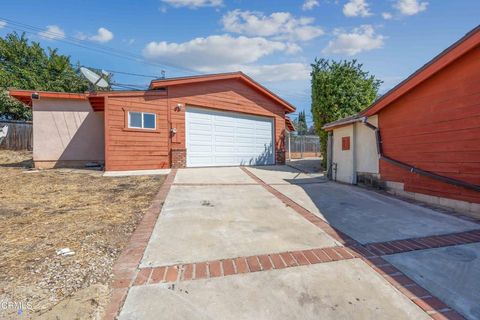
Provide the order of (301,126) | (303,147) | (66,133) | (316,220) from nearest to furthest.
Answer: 1. (316,220)
2. (66,133)
3. (303,147)
4. (301,126)

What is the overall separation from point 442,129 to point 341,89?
247 inches

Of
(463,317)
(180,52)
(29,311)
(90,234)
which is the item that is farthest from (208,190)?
(180,52)

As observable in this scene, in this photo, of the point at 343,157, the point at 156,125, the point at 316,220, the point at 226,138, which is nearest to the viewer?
the point at 316,220

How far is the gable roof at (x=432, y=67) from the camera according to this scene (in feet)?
13.7

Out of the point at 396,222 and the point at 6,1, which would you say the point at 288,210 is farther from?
the point at 6,1

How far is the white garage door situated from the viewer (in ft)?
34.2

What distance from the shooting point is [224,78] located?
11.2 metres

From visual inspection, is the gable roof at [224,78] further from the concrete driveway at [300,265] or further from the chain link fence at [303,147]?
the chain link fence at [303,147]

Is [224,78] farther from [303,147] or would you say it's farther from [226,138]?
[303,147]

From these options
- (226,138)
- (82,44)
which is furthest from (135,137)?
(82,44)

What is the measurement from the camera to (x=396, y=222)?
3863mm

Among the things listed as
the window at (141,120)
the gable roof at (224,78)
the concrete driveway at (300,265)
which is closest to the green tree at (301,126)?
the gable roof at (224,78)

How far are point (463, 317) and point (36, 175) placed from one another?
1021 cm

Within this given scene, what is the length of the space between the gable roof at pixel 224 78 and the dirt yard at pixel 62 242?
5096 mm
